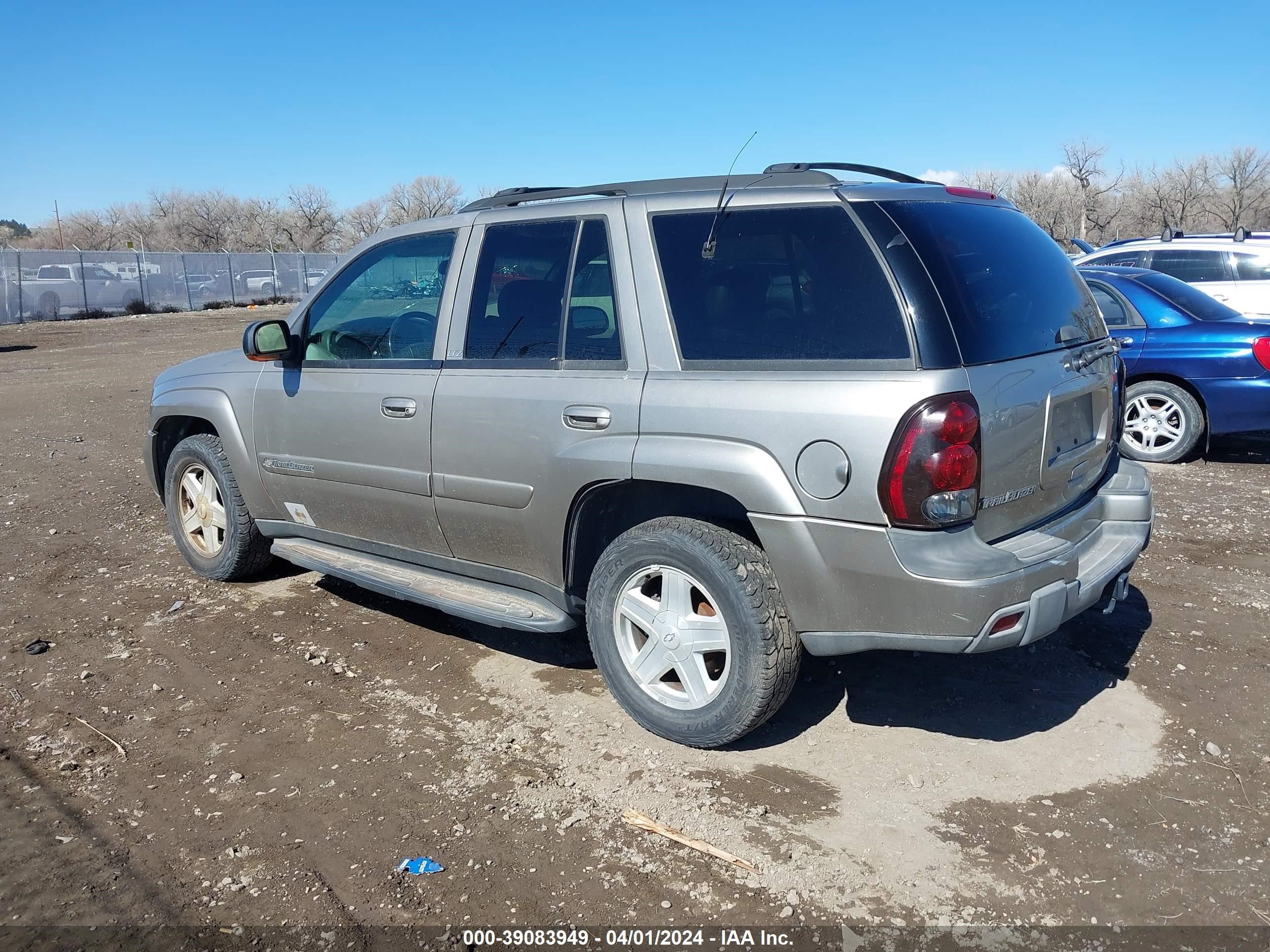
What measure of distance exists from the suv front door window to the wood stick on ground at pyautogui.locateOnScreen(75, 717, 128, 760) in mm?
1354

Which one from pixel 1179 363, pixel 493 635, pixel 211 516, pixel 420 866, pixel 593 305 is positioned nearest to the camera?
pixel 420 866

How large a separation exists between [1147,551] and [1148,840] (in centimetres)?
330

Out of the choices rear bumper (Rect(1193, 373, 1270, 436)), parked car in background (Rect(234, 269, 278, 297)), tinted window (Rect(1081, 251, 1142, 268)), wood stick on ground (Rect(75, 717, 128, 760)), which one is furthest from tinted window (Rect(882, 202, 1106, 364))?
parked car in background (Rect(234, 269, 278, 297))

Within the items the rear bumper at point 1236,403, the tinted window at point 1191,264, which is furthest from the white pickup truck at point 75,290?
the rear bumper at point 1236,403

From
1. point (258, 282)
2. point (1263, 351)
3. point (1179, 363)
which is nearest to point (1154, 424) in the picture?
point (1179, 363)

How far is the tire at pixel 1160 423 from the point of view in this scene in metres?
8.16

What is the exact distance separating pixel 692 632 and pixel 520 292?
1613 millimetres

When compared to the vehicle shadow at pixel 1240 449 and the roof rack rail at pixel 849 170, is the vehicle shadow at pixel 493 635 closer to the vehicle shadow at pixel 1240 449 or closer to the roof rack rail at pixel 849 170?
the roof rack rail at pixel 849 170

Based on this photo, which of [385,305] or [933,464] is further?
[385,305]

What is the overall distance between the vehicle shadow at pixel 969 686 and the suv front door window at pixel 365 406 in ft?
5.76

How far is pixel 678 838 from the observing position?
3.12 m

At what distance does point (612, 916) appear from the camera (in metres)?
2.76

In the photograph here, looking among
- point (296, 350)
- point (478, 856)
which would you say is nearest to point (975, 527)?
point (478, 856)

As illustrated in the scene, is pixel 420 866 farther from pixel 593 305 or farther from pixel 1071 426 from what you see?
pixel 1071 426
